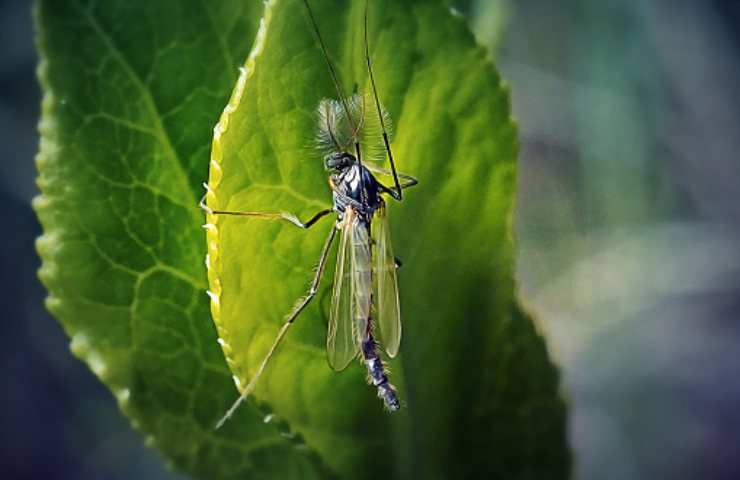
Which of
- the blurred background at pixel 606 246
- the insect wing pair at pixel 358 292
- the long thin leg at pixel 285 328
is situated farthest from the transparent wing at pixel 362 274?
the blurred background at pixel 606 246

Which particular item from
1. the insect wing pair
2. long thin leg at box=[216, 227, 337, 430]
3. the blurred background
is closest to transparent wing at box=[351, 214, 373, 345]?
the insect wing pair

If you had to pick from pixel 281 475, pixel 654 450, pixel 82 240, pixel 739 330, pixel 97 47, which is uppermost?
pixel 739 330

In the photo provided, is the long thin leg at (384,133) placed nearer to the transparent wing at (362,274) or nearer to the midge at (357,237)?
the midge at (357,237)

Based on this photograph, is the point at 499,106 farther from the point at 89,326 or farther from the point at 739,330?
the point at 739,330

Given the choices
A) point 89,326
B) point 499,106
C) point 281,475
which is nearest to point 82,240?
point 89,326

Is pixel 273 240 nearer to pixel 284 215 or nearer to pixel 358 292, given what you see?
pixel 284 215
